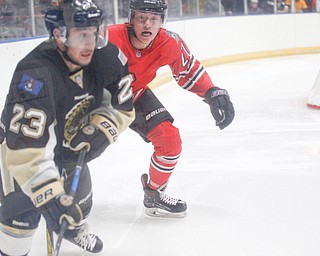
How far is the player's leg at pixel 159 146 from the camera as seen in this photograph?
2248mm

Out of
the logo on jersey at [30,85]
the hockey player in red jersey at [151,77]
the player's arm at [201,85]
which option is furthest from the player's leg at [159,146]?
the logo on jersey at [30,85]

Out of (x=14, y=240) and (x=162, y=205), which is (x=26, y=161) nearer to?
(x=14, y=240)

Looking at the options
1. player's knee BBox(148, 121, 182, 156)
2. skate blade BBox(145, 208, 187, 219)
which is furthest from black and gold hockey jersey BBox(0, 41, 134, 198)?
skate blade BBox(145, 208, 187, 219)

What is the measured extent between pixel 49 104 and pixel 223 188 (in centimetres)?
128

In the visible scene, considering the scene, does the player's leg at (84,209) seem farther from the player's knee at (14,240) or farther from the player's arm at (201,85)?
the player's arm at (201,85)

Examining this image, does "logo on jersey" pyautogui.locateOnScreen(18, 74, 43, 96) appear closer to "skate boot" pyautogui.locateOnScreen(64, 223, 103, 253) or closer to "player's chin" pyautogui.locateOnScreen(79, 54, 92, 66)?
"player's chin" pyautogui.locateOnScreen(79, 54, 92, 66)

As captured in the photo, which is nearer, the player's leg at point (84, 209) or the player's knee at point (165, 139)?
the player's leg at point (84, 209)

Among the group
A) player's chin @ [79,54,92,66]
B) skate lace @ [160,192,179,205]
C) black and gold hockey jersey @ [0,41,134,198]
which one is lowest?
skate lace @ [160,192,179,205]

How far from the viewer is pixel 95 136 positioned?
163 centimetres

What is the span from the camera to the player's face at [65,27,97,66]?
149 centimetres

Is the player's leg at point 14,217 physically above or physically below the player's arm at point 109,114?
below

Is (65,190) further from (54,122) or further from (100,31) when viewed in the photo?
(100,31)

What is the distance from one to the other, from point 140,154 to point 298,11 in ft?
18.5

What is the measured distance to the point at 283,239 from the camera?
2.02 m
